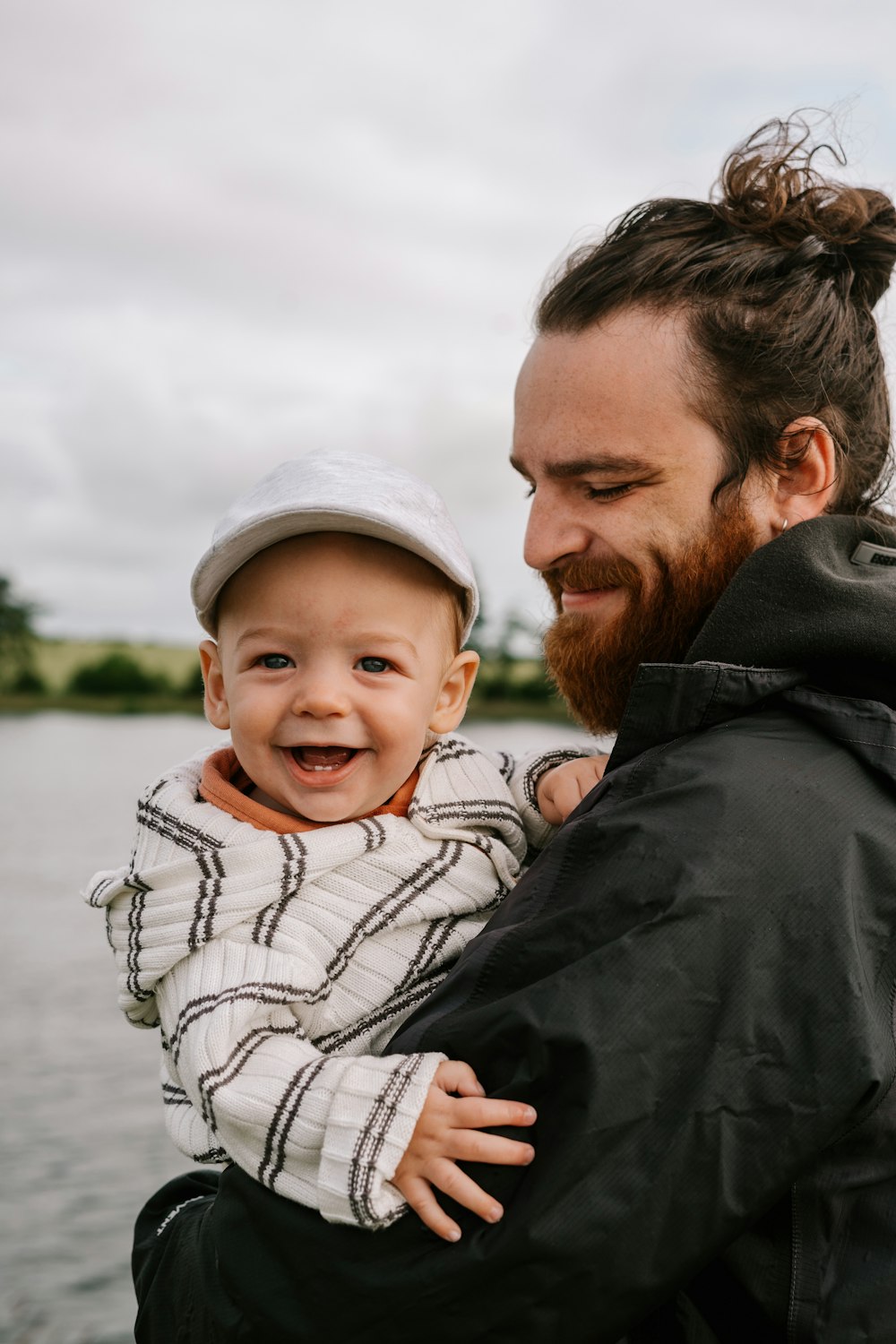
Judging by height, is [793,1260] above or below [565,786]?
below

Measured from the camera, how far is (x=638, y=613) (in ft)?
8.56

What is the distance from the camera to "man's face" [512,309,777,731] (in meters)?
2.53

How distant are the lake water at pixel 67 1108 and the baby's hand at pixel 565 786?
0.25 m

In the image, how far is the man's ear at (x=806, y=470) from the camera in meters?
2.63

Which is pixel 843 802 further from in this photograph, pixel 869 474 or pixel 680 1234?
pixel 869 474

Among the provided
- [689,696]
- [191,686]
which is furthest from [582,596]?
[191,686]

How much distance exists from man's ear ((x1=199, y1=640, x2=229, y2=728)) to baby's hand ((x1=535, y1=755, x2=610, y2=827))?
0.66m

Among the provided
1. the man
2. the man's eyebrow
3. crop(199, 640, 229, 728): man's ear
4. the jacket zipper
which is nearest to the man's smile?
the man's eyebrow

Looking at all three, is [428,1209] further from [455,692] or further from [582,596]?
[582,596]

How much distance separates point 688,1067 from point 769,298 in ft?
5.81

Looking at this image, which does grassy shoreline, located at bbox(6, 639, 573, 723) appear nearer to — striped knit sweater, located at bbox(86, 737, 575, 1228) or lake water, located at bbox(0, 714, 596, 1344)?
lake water, located at bbox(0, 714, 596, 1344)

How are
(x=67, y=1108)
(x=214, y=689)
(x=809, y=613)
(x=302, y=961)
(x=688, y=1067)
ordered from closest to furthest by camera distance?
(x=688, y=1067) → (x=809, y=613) → (x=302, y=961) → (x=214, y=689) → (x=67, y=1108)

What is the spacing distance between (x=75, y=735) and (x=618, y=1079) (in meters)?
42.4

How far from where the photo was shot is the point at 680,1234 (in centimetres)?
153
